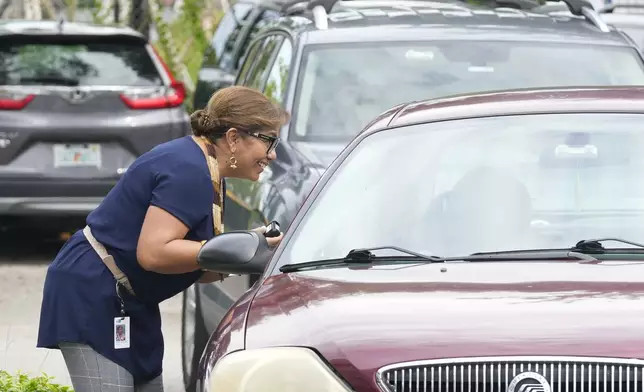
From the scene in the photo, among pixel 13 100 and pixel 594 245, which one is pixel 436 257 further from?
pixel 13 100

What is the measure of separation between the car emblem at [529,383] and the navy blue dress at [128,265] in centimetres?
154

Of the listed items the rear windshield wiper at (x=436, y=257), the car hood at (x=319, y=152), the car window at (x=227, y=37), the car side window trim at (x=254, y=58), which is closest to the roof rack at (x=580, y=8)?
the car side window trim at (x=254, y=58)

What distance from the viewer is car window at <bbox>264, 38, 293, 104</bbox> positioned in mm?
8516

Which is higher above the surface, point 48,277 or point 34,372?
point 48,277

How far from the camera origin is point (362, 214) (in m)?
5.26

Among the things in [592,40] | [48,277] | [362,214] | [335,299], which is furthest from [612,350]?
[592,40]

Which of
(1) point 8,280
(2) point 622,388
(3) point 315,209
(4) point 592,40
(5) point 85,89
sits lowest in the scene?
(1) point 8,280

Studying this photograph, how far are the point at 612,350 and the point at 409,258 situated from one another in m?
1.03

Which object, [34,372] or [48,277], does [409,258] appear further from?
[34,372]

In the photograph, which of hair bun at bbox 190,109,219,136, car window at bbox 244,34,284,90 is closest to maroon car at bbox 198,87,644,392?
hair bun at bbox 190,109,219,136

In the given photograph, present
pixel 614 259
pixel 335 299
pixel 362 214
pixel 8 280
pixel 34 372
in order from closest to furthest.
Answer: pixel 335 299
pixel 614 259
pixel 362 214
pixel 34 372
pixel 8 280

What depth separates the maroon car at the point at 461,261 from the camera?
411 centimetres

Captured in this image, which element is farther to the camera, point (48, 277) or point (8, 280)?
point (8, 280)

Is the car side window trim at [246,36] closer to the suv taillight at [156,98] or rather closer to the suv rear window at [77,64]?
the suv taillight at [156,98]
